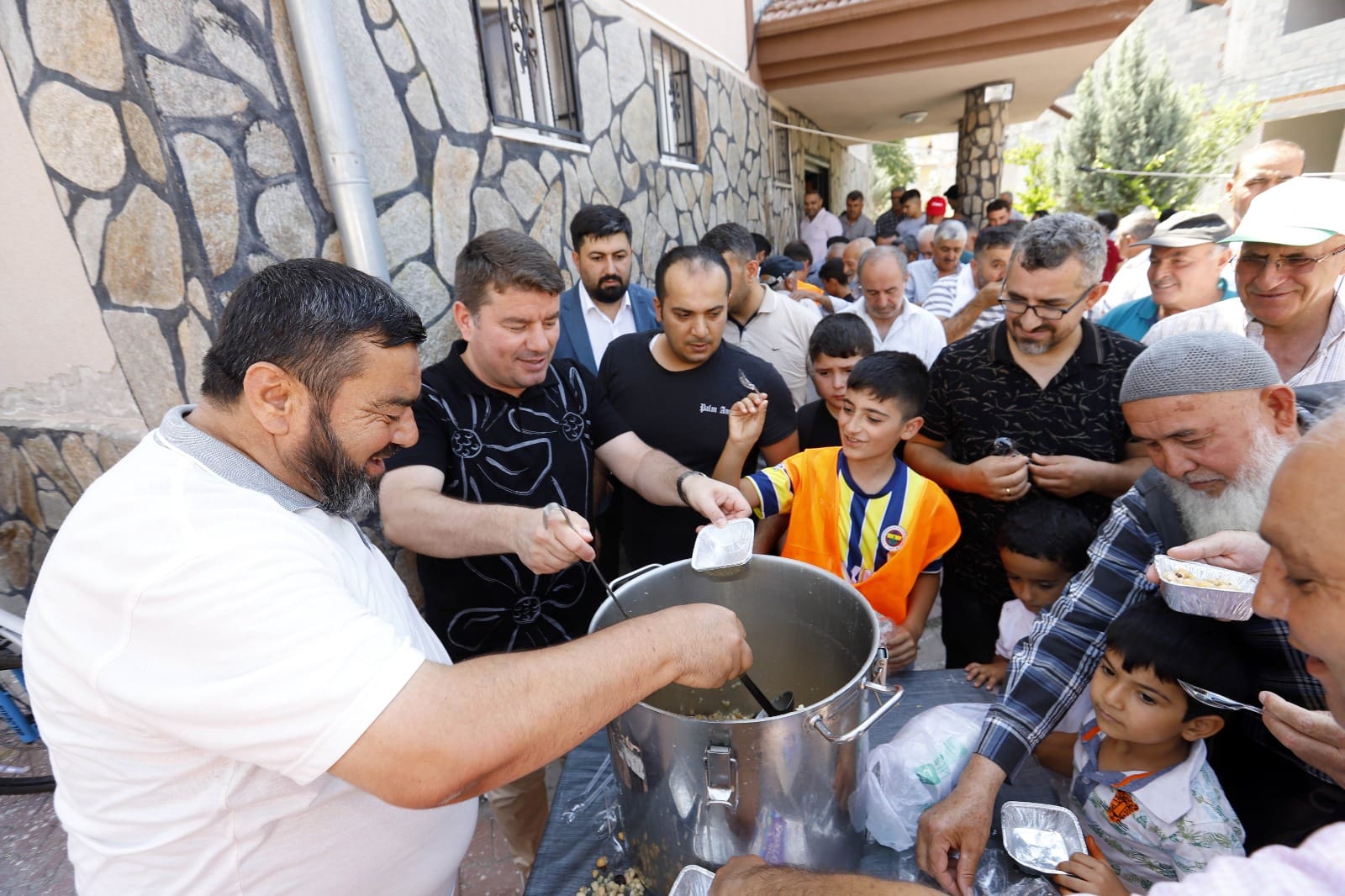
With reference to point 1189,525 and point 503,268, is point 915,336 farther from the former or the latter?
point 503,268

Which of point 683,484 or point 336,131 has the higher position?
point 336,131

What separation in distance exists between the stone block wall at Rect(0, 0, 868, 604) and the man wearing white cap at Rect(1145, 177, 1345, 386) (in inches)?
129

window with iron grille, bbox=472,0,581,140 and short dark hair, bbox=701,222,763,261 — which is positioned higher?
window with iron grille, bbox=472,0,581,140

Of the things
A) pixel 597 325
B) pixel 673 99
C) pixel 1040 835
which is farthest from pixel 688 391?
pixel 673 99

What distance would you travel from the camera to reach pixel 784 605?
1513 millimetres

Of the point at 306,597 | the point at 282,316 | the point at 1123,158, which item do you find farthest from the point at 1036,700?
the point at 1123,158

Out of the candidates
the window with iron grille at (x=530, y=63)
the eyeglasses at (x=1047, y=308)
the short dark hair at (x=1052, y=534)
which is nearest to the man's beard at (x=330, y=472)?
the short dark hair at (x=1052, y=534)

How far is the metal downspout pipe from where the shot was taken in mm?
2270

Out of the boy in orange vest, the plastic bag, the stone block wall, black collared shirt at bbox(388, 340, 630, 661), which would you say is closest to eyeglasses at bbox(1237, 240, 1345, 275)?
the boy in orange vest

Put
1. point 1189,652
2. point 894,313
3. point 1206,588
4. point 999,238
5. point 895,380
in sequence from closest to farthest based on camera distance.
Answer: point 1206,588 → point 1189,652 → point 895,380 → point 894,313 → point 999,238

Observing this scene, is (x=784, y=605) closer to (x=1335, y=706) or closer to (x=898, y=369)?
(x=1335, y=706)

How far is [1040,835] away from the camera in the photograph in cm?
121

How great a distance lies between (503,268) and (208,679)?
142 centimetres

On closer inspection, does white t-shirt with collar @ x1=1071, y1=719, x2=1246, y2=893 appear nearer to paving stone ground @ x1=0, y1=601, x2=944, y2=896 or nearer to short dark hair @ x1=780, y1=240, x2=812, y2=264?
paving stone ground @ x1=0, y1=601, x2=944, y2=896
